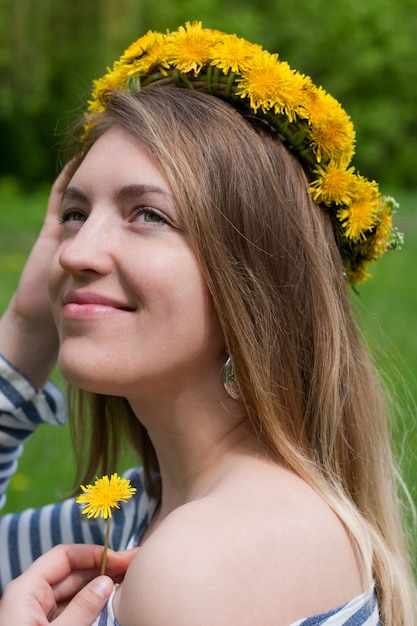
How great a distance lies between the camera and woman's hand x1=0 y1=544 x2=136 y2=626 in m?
2.00

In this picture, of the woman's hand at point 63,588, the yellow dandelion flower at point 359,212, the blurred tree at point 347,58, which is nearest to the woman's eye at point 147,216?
the yellow dandelion flower at point 359,212

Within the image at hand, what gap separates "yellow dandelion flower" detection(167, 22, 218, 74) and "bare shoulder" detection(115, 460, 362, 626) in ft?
3.81

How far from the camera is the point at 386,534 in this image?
8.01 ft

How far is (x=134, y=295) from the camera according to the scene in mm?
2242

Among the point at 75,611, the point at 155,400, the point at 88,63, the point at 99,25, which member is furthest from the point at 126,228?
the point at 88,63

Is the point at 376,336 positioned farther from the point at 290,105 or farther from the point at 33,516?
the point at 290,105

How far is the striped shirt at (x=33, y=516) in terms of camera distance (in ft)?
9.53

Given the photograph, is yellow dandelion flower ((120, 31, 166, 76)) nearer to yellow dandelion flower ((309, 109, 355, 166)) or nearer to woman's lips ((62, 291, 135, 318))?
yellow dandelion flower ((309, 109, 355, 166))

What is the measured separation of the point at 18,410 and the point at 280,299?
1.04 metres

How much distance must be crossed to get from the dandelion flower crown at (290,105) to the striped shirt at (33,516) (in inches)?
39.9

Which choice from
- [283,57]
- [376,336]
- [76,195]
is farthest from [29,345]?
[283,57]

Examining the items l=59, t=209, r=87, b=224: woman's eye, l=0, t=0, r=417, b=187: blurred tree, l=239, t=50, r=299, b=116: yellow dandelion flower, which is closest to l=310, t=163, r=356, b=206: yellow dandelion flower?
l=239, t=50, r=299, b=116: yellow dandelion flower

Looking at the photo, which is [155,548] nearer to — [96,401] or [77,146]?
[96,401]

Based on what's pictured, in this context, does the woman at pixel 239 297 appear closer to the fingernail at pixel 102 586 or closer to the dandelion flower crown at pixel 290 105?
the dandelion flower crown at pixel 290 105
